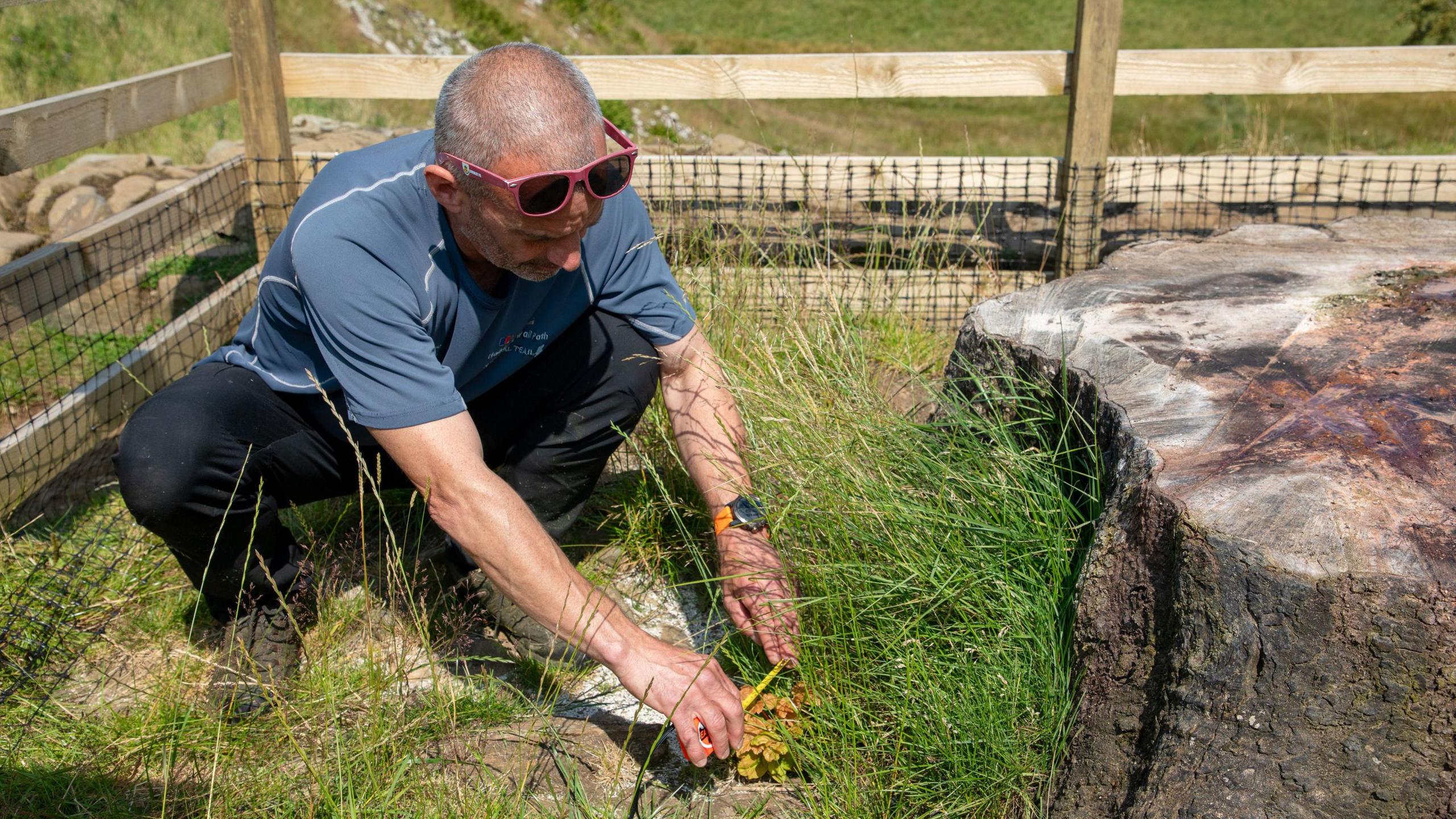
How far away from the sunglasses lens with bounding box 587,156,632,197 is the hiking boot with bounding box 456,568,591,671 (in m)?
1.11

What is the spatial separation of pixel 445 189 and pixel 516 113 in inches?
10.6

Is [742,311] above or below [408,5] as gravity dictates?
below

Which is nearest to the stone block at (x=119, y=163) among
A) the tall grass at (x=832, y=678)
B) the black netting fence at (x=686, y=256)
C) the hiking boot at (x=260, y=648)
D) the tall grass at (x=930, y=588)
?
the black netting fence at (x=686, y=256)

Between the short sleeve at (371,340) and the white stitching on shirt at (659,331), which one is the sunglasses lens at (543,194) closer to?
the short sleeve at (371,340)

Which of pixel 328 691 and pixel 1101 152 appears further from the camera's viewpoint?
pixel 1101 152

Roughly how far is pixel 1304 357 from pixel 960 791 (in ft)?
3.89

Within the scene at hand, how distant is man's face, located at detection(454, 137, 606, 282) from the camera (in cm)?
214

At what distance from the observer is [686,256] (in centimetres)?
397

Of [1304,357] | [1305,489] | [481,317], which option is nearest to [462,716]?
[481,317]

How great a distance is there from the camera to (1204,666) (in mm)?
1679

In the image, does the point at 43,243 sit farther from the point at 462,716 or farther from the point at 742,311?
the point at 462,716

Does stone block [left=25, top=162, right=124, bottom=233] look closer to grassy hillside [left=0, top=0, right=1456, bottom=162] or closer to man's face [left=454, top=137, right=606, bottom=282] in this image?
grassy hillside [left=0, top=0, right=1456, bottom=162]

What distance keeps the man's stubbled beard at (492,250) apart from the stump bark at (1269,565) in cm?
116

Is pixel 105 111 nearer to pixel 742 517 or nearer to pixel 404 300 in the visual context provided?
pixel 404 300
